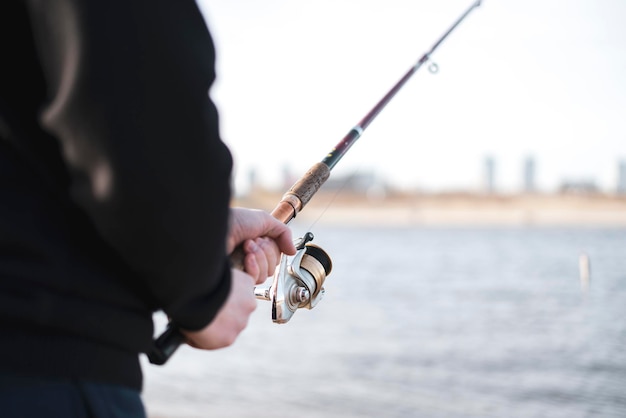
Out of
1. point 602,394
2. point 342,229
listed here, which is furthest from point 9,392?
point 342,229

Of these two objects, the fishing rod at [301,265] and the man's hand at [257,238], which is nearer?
the man's hand at [257,238]

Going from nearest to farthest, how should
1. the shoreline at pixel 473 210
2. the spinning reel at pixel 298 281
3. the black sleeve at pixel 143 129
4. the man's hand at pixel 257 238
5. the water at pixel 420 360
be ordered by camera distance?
1. the black sleeve at pixel 143 129
2. the man's hand at pixel 257 238
3. the spinning reel at pixel 298 281
4. the water at pixel 420 360
5. the shoreline at pixel 473 210

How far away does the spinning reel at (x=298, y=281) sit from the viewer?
1.86 metres

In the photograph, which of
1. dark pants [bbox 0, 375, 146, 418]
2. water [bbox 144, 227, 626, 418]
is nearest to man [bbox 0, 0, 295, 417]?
dark pants [bbox 0, 375, 146, 418]

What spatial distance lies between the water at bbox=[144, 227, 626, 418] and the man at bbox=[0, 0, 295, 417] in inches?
263

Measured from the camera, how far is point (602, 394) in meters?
9.48

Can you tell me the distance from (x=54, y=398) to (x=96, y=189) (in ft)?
0.95

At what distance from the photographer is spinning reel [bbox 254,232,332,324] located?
1.86 m

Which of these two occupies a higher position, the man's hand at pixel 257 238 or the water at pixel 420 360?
the man's hand at pixel 257 238

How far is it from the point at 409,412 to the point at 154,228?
→ 7668mm

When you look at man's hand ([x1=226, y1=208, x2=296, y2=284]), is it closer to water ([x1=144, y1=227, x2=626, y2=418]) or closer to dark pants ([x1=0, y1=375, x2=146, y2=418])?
dark pants ([x1=0, y1=375, x2=146, y2=418])

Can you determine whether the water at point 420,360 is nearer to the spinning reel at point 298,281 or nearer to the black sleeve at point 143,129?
the spinning reel at point 298,281

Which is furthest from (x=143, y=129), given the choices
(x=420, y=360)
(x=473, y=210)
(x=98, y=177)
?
(x=473, y=210)

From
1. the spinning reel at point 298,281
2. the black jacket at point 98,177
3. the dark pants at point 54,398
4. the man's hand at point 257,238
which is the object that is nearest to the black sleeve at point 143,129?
the black jacket at point 98,177
